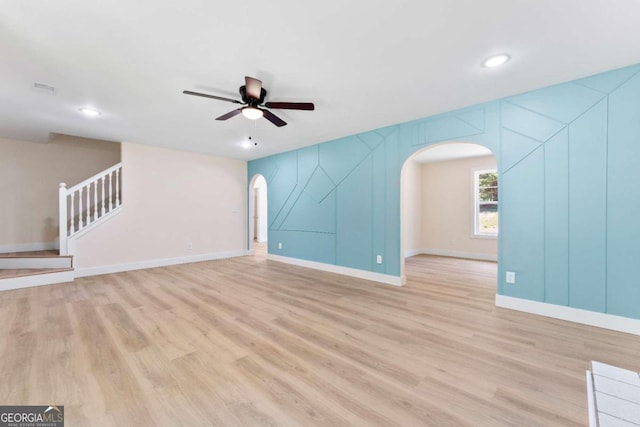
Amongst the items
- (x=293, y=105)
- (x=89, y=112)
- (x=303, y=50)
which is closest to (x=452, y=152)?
(x=293, y=105)

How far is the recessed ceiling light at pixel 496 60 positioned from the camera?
224 cm

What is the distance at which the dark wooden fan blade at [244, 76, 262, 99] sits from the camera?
2.32 meters

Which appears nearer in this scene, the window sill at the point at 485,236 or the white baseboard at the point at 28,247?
the white baseboard at the point at 28,247

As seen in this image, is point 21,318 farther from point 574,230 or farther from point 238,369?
point 574,230

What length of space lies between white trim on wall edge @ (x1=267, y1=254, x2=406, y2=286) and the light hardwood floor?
0.49m

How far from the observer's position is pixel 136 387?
166 cm

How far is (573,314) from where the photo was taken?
2652 millimetres

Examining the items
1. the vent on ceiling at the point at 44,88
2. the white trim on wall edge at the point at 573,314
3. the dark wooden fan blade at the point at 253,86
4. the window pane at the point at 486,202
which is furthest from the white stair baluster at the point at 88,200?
the window pane at the point at 486,202

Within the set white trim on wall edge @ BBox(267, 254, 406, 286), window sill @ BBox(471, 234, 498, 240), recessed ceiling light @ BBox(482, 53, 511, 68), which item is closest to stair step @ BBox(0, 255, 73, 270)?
white trim on wall edge @ BBox(267, 254, 406, 286)

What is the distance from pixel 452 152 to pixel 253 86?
17.0 feet

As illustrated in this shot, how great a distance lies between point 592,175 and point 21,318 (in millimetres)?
6222

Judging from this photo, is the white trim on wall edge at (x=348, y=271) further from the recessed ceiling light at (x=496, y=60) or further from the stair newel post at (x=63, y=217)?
the stair newel post at (x=63, y=217)

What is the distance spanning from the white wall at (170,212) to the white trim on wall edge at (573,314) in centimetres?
580

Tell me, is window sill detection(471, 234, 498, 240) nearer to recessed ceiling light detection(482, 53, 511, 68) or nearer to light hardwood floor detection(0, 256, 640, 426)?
light hardwood floor detection(0, 256, 640, 426)
